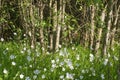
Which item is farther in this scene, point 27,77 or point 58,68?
point 58,68

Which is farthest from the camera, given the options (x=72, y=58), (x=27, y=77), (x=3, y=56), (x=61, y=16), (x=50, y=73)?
(x=61, y=16)

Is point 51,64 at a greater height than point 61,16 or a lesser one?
lesser

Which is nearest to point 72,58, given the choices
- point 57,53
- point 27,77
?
point 57,53

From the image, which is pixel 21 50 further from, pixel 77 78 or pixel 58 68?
pixel 77 78

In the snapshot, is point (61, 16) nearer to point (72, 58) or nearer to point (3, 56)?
point (72, 58)

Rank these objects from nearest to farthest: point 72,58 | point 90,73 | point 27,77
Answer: point 27,77, point 90,73, point 72,58

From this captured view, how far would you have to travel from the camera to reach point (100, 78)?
5848 mm

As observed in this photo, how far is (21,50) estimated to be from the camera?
7.05m

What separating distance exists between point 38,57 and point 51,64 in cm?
44

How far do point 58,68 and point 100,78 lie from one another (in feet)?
2.30

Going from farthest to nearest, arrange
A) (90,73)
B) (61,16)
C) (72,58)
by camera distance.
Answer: (61,16), (72,58), (90,73)

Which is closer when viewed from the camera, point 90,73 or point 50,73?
point 50,73

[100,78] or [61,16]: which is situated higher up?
[61,16]

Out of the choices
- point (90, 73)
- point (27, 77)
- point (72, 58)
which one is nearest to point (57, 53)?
point (72, 58)
